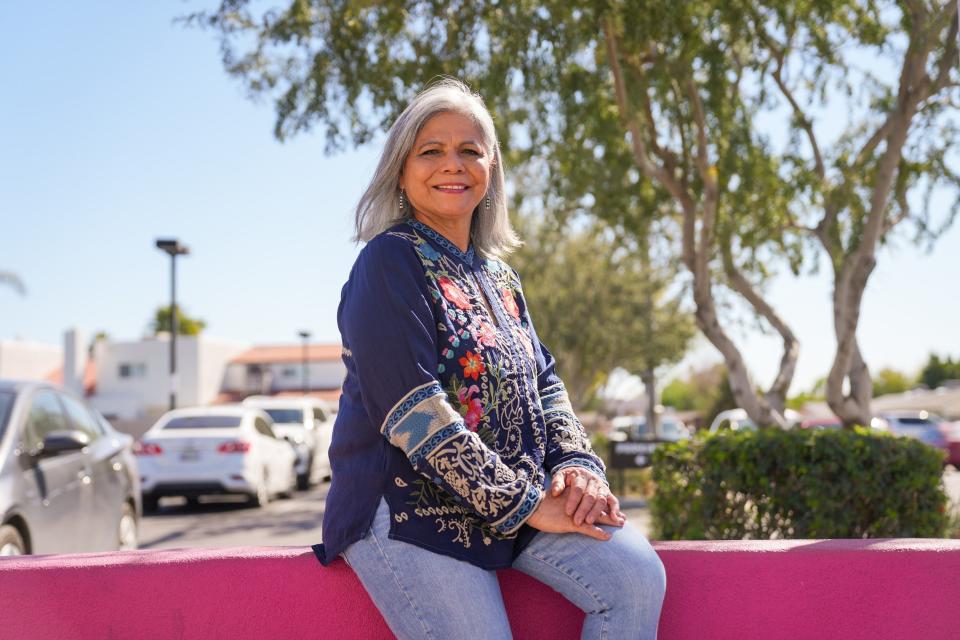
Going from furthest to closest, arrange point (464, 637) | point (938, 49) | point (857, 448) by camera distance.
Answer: point (938, 49) < point (857, 448) < point (464, 637)

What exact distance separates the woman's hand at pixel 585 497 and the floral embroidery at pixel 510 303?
0.49 metres

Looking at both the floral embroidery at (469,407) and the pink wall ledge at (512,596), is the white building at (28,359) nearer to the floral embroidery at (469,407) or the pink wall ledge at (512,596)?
the pink wall ledge at (512,596)

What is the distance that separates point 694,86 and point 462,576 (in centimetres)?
706

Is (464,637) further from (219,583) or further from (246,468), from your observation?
(246,468)

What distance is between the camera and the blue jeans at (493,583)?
237cm

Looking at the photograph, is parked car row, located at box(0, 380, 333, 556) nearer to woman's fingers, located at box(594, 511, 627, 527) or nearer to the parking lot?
the parking lot

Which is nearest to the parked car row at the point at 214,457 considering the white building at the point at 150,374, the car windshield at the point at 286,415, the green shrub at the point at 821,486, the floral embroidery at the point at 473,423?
the car windshield at the point at 286,415

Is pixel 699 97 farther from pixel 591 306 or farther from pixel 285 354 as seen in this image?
pixel 285 354

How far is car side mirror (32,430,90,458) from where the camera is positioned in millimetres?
5996

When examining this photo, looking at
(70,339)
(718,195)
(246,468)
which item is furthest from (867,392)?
(70,339)

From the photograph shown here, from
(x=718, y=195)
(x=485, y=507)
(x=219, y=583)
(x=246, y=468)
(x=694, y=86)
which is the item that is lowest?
(x=246, y=468)

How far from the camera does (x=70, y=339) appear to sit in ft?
159

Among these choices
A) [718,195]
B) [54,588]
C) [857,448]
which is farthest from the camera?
[718,195]

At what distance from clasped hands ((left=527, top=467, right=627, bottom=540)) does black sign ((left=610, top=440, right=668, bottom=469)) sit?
13.3m
